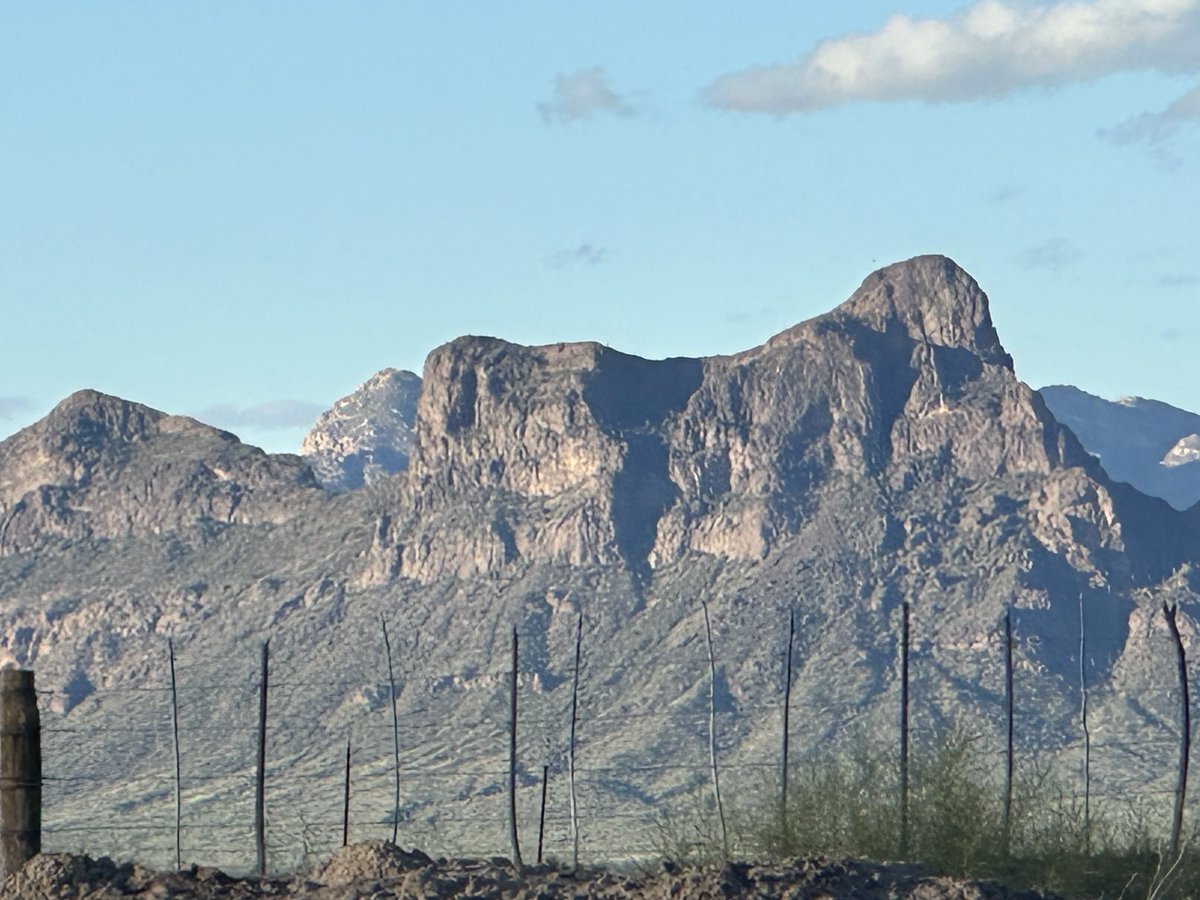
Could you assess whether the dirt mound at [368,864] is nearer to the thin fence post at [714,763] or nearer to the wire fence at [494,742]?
the thin fence post at [714,763]

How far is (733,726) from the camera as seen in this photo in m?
162

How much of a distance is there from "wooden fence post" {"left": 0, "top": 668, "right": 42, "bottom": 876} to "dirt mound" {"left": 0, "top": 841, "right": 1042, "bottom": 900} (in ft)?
2.45

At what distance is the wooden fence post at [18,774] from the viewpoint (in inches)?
712

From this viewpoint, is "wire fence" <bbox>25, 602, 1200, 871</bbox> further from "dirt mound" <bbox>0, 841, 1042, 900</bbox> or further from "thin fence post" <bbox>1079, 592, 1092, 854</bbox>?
"dirt mound" <bbox>0, 841, 1042, 900</bbox>

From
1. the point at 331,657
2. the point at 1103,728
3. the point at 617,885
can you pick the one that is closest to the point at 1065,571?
the point at 1103,728

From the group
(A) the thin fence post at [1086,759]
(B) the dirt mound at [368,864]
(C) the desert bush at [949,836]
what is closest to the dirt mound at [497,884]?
(B) the dirt mound at [368,864]

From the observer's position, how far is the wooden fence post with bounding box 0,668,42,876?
59.4 feet

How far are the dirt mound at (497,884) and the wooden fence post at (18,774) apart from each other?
75cm

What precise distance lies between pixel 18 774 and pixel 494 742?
143882mm

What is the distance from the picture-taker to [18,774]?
18234 mm

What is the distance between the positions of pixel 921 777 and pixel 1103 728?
127832mm

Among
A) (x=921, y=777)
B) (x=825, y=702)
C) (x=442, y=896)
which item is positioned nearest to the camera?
(x=442, y=896)

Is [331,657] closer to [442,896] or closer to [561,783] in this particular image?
[561,783]

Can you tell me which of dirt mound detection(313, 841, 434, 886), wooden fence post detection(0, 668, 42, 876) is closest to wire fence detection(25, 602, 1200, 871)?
wooden fence post detection(0, 668, 42, 876)
